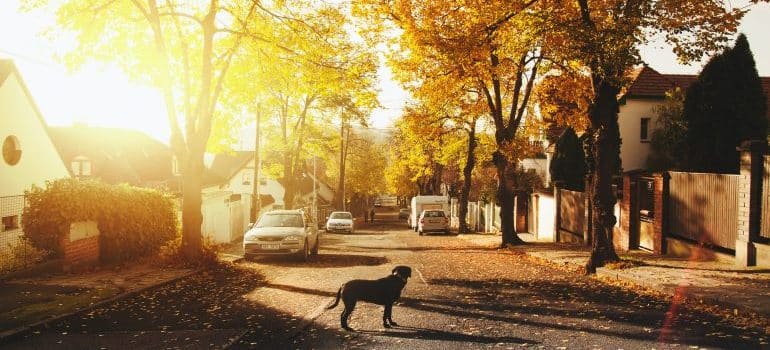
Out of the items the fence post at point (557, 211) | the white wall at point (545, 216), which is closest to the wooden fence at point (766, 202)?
the fence post at point (557, 211)

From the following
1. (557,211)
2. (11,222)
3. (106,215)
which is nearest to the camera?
(11,222)

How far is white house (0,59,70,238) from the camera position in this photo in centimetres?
2550

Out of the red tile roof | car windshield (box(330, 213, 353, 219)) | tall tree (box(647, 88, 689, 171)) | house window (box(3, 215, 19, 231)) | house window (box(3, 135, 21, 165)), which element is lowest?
car windshield (box(330, 213, 353, 219))

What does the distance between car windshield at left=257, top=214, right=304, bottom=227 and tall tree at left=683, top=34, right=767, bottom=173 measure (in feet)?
51.2

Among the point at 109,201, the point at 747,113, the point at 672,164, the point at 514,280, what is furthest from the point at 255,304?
the point at 672,164

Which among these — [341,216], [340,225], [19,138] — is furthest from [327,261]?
[341,216]

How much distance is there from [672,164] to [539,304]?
90.5 ft

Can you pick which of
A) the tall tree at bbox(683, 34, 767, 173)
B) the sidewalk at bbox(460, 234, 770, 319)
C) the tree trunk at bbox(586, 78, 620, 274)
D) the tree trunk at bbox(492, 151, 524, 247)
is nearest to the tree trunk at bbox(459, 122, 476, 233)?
the tree trunk at bbox(492, 151, 524, 247)

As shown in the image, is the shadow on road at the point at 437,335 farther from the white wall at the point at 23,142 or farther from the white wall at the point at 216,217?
the white wall at the point at 23,142

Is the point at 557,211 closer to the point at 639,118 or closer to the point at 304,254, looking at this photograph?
the point at 304,254

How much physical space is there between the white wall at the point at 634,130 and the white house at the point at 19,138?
30.6m

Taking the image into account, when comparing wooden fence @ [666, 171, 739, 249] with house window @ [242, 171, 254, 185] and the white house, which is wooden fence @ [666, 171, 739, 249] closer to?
the white house

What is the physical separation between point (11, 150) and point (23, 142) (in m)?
0.88

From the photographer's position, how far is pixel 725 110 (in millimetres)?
23859
